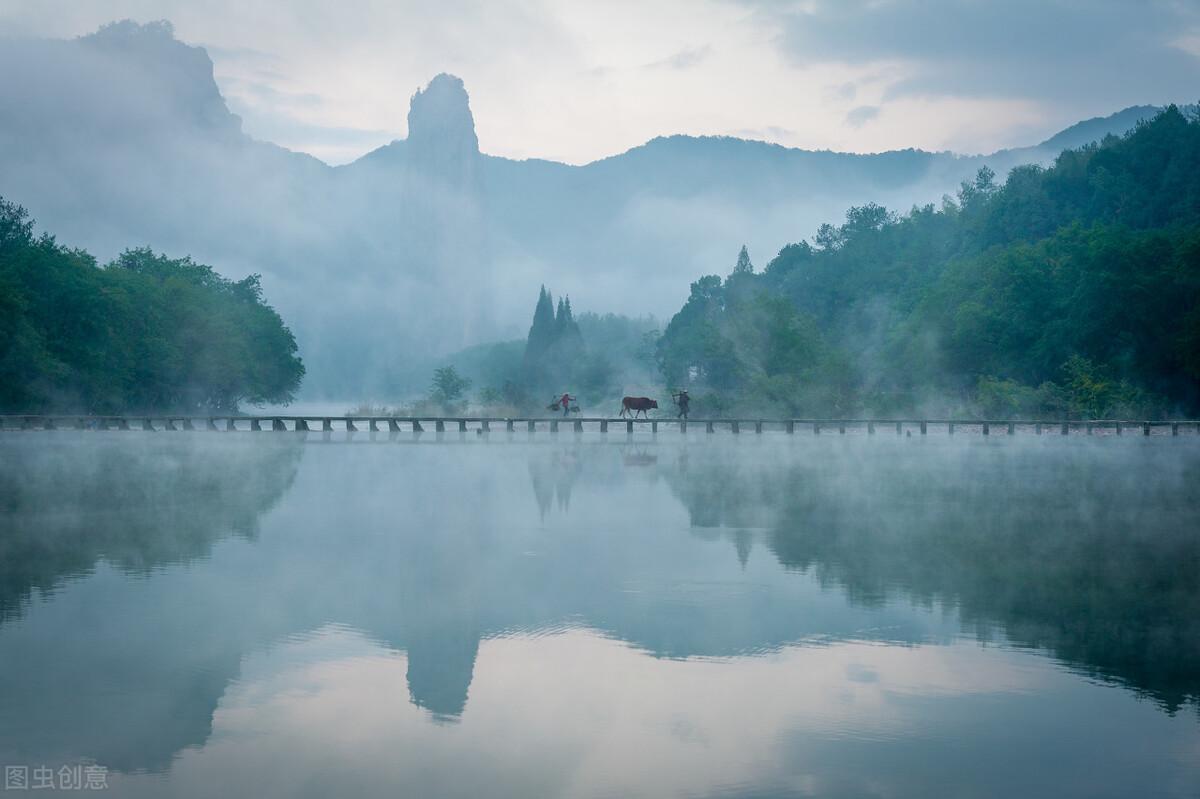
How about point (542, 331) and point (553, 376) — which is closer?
point (553, 376)

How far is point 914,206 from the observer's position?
147000 mm

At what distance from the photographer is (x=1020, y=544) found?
20.2m

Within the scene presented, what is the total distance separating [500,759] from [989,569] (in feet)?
35.6

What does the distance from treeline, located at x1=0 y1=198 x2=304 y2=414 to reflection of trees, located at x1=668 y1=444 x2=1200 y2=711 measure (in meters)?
51.7

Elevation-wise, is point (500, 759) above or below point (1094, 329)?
below

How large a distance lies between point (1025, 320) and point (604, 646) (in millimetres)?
75867

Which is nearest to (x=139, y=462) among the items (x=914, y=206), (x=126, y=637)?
(x=126, y=637)

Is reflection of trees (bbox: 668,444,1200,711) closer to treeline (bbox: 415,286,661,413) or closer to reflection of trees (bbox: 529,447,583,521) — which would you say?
reflection of trees (bbox: 529,447,583,521)

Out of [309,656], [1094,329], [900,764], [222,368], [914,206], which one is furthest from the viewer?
[914,206]

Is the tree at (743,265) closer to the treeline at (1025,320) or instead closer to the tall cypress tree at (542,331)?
the treeline at (1025,320)

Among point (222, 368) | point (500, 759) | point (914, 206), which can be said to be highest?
point (914, 206)

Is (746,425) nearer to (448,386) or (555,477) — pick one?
(448,386)

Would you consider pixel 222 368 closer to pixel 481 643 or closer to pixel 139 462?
pixel 139 462

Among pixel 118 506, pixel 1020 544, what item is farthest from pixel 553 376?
pixel 1020 544
